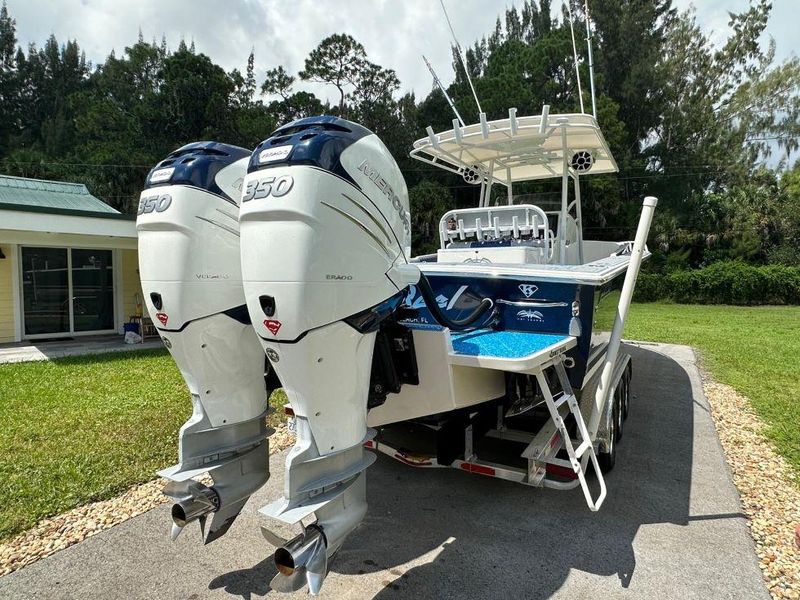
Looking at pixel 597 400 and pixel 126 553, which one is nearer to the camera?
pixel 126 553

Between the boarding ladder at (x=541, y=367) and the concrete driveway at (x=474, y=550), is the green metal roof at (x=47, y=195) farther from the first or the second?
the boarding ladder at (x=541, y=367)

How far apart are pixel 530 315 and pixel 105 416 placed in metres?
4.68

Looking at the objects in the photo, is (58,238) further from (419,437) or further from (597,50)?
(597,50)

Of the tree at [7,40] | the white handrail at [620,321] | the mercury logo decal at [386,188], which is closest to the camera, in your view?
the mercury logo decal at [386,188]

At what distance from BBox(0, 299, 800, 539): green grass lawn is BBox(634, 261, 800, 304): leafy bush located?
1101cm

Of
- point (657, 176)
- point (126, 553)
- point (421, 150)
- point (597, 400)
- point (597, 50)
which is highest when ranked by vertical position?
point (597, 50)

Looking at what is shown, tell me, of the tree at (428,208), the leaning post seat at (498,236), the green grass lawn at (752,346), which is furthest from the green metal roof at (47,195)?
the tree at (428,208)

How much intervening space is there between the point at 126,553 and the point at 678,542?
132 inches

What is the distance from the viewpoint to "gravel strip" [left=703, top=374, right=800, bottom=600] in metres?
2.95

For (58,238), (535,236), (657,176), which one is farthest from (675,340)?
(657,176)

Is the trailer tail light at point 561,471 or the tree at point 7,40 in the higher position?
the tree at point 7,40

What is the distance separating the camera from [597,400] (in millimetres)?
3371

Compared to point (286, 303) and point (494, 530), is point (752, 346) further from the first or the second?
point (286, 303)

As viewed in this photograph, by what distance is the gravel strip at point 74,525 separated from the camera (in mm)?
3043
